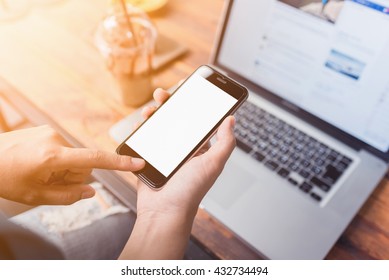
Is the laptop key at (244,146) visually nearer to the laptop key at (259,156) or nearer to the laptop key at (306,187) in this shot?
the laptop key at (259,156)

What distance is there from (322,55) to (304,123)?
6.4 inches

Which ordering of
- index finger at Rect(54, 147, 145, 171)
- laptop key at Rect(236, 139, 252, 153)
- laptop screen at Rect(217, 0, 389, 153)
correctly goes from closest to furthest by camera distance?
1. index finger at Rect(54, 147, 145, 171)
2. laptop screen at Rect(217, 0, 389, 153)
3. laptop key at Rect(236, 139, 252, 153)

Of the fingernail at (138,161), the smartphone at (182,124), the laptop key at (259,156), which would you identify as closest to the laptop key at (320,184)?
the laptop key at (259,156)

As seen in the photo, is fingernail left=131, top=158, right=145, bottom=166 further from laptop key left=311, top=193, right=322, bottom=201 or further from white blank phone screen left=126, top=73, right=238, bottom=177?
laptop key left=311, top=193, right=322, bottom=201

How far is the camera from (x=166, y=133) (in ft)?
2.16

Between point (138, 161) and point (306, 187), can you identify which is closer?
point (138, 161)

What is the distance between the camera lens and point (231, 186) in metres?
0.73

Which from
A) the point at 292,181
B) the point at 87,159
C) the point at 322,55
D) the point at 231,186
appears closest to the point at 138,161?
the point at 87,159

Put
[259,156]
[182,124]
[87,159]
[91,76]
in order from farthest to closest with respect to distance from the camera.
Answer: [91,76]
[259,156]
[182,124]
[87,159]

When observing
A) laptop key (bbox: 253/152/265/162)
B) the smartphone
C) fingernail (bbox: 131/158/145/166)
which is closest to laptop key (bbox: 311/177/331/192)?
laptop key (bbox: 253/152/265/162)

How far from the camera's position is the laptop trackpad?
71 centimetres

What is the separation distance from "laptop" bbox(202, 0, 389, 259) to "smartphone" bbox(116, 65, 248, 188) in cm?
13

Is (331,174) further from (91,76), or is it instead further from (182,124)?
(91,76)
